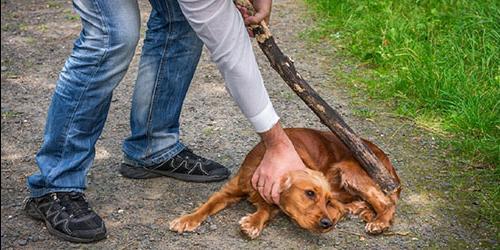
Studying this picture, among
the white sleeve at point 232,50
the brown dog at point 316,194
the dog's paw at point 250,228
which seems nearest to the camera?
the white sleeve at point 232,50

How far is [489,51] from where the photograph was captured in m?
5.55

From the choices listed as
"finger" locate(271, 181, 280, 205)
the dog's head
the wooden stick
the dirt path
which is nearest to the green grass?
the dirt path

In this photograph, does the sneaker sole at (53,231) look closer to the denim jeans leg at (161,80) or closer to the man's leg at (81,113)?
the man's leg at (81,113)

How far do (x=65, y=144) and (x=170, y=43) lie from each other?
2.32ft

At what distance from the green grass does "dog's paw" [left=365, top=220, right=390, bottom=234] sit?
0.54 m

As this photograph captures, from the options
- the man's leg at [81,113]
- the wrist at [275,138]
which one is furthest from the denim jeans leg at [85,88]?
the wrist at [275,138]

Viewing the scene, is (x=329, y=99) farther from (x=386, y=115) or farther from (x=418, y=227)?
(x=418, y=227)

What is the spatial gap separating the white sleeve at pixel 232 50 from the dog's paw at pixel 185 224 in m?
0.62

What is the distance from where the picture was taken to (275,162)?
3523mm

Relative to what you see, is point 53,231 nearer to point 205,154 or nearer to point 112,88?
point 112,88

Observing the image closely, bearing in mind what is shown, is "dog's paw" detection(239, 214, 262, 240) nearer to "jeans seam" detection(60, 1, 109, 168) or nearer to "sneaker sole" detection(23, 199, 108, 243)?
"sneaker sole" detection(23, 199, 108, 243)

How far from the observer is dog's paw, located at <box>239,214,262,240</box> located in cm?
372

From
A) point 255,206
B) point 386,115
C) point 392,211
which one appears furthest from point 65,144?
point 386,115

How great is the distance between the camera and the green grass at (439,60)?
4.75m
